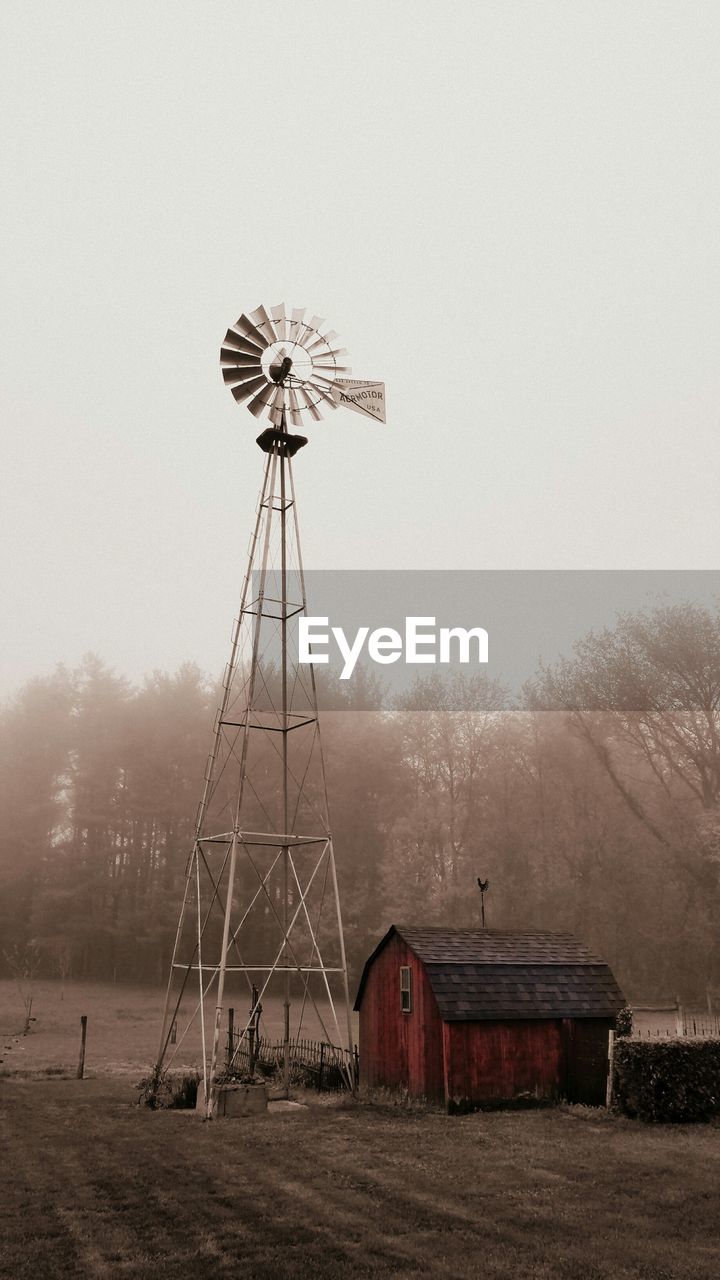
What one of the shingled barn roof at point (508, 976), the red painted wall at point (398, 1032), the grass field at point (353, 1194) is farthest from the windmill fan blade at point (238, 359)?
the grass field at point (353, 1194)

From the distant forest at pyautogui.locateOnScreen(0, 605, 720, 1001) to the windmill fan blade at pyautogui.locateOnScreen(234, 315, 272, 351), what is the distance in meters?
27.0

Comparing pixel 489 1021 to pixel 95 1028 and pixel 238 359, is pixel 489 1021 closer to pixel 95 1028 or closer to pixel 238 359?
pixel 238 359

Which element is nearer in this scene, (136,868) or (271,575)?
(271,575)

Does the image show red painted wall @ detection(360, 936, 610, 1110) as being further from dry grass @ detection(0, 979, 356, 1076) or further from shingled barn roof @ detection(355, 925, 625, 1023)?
dry grass @ detection(0, 979, 356, 1076)

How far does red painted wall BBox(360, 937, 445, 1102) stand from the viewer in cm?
1927

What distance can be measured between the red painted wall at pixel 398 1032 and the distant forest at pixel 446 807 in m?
21.8

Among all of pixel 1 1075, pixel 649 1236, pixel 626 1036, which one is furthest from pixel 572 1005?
pixel 1 1075

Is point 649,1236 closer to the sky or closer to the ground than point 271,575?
closer to the ground

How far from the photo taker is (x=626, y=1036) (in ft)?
59.2

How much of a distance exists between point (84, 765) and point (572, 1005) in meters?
40.2

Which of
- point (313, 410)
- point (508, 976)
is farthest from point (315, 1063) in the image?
point (313, 410)

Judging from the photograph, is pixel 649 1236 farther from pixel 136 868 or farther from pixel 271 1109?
pixel 136 868

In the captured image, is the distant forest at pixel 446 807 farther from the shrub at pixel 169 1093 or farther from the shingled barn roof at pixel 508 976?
the shrub at pixel 169 1093

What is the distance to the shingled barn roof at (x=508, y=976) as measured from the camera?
63.6 feet
